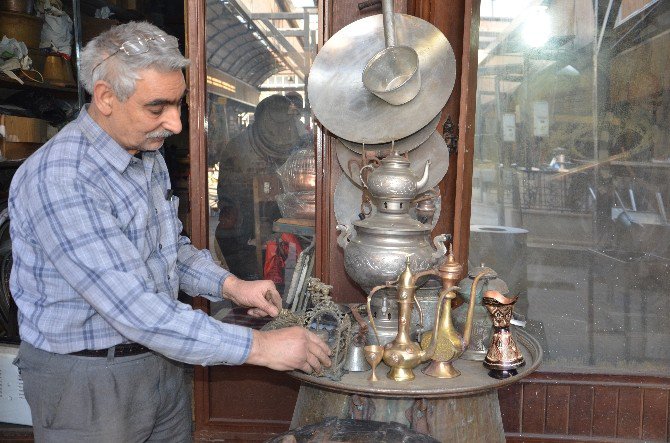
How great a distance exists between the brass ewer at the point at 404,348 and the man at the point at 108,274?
0.23m

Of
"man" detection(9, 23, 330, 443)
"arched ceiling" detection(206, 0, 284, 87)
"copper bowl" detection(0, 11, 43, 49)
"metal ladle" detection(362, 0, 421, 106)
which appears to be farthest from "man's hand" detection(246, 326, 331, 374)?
"copper bowl" detection(0, 11, 43, 49)

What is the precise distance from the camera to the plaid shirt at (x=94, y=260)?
1.63 m

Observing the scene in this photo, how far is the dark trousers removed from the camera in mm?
1827

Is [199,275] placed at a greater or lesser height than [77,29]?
lesser

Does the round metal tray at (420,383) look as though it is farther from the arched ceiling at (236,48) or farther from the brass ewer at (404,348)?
the arched ceiling at (236,48)

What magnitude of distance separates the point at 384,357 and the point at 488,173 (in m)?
1.40

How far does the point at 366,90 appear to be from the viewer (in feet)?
8.59

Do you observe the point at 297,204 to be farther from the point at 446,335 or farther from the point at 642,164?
the point at 642,164

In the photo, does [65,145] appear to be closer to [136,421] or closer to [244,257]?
[136,421]

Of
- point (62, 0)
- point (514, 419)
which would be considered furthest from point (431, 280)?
point (62, 0)

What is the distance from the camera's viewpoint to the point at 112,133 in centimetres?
183

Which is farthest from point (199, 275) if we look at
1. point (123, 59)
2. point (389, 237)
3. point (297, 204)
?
point (297, 204)

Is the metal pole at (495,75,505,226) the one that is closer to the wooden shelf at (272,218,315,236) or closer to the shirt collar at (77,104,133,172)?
the wooden shelf at (272,218,315,236)

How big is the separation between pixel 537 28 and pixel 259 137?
54.3 inches
